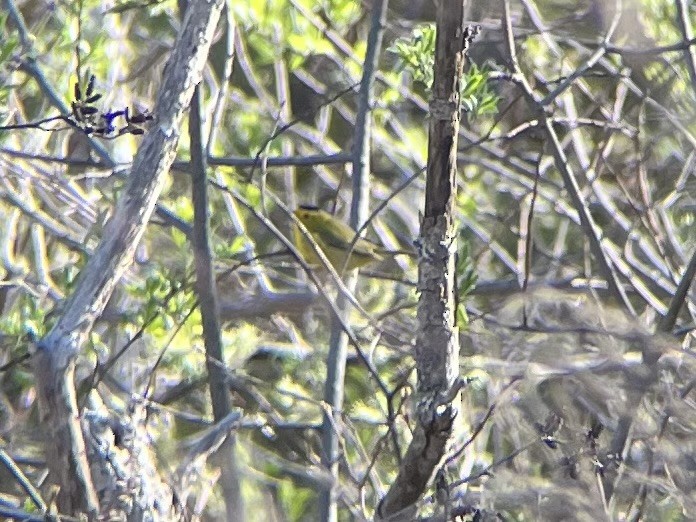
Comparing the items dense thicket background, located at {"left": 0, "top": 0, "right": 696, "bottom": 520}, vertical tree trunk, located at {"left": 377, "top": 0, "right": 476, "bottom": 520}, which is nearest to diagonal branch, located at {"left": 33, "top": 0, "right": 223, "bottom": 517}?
dense thicket background, located at {"left": 0, "top": 0, "right": 696, "bottom": 520}

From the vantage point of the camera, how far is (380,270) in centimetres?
583

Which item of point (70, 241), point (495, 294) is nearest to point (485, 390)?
point (495, 294)

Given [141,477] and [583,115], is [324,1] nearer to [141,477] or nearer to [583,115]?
[583,115]

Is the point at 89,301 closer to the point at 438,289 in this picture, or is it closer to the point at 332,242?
the point at 438,289

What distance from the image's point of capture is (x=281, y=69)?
530cm

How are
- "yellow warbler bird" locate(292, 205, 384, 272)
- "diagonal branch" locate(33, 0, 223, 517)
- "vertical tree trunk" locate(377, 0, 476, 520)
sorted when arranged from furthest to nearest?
1. "yellow warbler bird" locate(292, 205, 384, 272)
2. "vertical tree trunk" locate(377, 0, 476, 520)
3. "diagonal branch" locate(33, 0, 223, 517)

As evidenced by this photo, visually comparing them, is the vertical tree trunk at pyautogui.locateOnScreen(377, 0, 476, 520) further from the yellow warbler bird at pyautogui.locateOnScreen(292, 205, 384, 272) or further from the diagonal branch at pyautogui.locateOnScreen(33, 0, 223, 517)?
the yellow warbler bird at pyautogui.locateOnScreen(292, 205, 384, 272)

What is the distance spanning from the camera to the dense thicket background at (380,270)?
2.86 meters

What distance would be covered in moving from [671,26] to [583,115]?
1.34 m

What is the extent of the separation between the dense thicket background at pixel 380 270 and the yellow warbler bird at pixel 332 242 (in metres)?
0.15

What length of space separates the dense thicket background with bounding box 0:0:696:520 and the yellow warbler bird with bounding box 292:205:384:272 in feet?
0.50

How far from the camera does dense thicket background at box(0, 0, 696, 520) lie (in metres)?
2.86

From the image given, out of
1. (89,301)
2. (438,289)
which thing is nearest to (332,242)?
(438,289)

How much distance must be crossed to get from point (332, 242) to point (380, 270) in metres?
0.55
